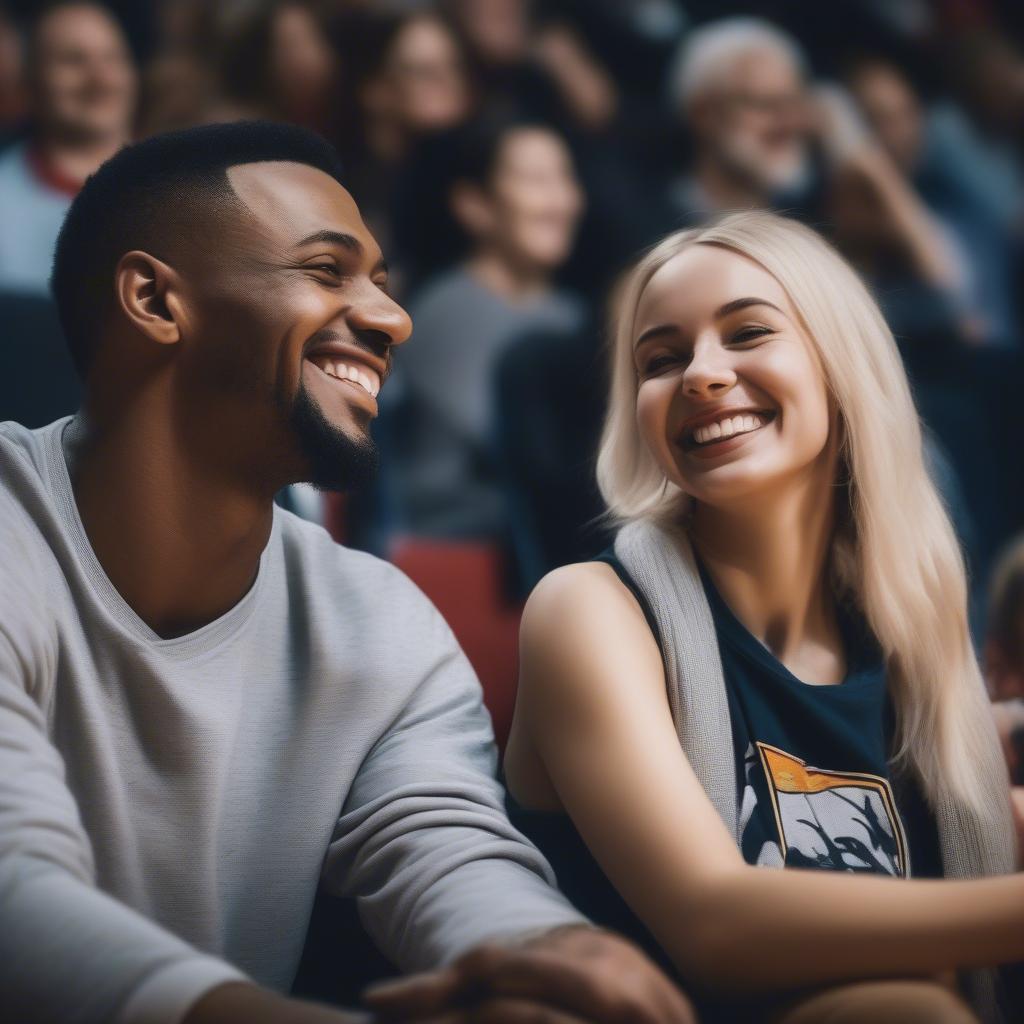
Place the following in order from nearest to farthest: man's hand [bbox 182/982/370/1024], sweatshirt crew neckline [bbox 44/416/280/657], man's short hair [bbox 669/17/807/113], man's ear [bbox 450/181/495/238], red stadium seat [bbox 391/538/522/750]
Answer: man's hand [bbox 182/982/370/1024], sweatshirt crew neckline [bbox 44/416/280/657], red stadium seat [bbox 391/538/522/750], man's ear [bbox 450/181/495/238], man's short hair [bbox 669/17/807/113]

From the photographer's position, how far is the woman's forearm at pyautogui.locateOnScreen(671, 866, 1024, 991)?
903 mm

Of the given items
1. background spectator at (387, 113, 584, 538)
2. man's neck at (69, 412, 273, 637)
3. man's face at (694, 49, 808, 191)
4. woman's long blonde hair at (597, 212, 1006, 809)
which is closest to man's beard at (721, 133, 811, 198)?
man's face at (694, 49, 808, 191)

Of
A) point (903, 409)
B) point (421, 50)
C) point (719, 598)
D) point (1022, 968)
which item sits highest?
point (421, 50)

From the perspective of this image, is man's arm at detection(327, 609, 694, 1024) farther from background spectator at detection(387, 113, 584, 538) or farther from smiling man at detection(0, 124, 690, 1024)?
background spectator at detection(387, 113, 584, 538)

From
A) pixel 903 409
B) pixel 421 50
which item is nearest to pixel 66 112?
pixel 421 50

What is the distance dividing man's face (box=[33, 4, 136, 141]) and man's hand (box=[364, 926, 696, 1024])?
6.05 feet

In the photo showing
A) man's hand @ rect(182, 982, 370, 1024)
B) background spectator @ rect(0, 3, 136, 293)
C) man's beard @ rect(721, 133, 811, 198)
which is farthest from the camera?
man's beard @ rect(721, 133, 811, 198)

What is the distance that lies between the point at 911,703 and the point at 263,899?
0.53 m

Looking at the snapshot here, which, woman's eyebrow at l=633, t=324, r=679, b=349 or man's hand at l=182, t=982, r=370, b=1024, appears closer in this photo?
man's hand at l=182, t=982, r=370, b=1024

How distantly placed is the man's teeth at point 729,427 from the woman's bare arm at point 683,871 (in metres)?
0.15

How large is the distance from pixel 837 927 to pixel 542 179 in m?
2.01

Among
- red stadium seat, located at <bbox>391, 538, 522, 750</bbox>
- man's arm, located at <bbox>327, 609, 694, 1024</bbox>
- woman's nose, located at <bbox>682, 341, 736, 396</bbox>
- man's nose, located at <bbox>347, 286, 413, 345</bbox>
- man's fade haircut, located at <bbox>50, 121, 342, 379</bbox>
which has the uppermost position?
man's fade haircut, located at <bbox>50, 121, 342, 379</bbox>

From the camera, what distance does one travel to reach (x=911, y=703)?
1.16 metres

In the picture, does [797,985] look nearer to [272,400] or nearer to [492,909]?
[492,909]
